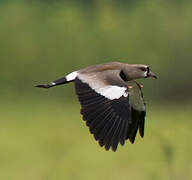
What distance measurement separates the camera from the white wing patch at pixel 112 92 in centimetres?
704

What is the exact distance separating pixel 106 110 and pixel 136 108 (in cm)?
90

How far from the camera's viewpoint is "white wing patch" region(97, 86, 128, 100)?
7035mm

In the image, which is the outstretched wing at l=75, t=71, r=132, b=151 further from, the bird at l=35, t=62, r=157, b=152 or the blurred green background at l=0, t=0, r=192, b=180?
the blurred green background at l=0, t=0, r=192, b=180

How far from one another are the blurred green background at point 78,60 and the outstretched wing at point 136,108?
268 cm

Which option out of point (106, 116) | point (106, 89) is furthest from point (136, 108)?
point (106, 116)

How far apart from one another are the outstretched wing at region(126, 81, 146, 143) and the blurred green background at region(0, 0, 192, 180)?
2682mm

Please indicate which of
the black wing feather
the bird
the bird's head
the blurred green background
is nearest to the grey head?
the bird's head

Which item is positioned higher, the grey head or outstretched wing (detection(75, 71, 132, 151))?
the grey head

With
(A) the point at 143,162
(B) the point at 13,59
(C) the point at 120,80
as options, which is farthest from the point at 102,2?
(C) the point at 120,80

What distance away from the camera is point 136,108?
7879 mm

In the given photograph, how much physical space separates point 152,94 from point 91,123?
15.5ft

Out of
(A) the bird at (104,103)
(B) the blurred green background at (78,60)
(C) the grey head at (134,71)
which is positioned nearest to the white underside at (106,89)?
(A) the bird at (104,103)

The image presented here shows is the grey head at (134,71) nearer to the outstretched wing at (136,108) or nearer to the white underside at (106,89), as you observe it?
the outstretched wing at (136,108)

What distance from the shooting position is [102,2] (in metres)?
12.8
